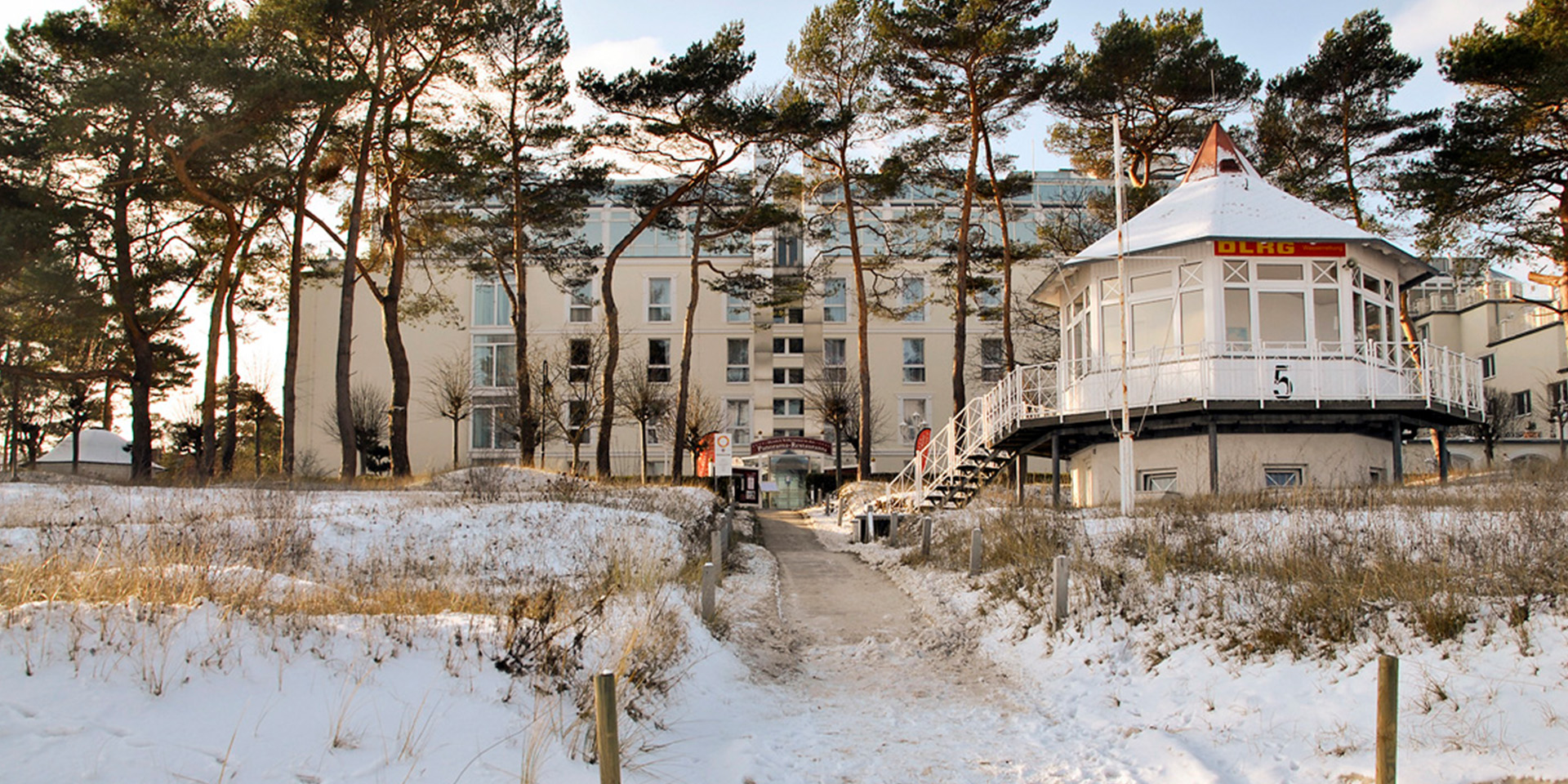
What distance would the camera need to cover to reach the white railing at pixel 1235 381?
19812 mm

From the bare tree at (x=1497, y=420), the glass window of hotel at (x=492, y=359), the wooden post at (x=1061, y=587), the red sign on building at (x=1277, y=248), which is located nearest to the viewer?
the wooden post at (x=1061, y=587)

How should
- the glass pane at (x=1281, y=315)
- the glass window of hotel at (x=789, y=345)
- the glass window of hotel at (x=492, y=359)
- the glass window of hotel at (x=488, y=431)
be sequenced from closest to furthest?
the glass pane at (x=1281, y=315) → the glass window of hotel at (x=488, y=431) → the glass window of hotel at (x=492, y=359) → the glass window of hotel at (x=789, y=345)

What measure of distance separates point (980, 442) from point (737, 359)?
3119cm

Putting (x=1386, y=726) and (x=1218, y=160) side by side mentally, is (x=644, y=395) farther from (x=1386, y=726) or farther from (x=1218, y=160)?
(x=1386, y=726)

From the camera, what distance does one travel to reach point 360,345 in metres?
53.6

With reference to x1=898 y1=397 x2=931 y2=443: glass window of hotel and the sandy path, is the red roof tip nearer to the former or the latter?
the sandy path

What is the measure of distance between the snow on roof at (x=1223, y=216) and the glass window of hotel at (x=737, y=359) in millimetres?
30962

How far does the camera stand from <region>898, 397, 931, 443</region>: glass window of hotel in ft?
171

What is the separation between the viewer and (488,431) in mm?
52594

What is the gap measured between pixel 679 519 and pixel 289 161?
17536 mm

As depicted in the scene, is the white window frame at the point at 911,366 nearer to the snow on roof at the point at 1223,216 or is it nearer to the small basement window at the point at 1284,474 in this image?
the snow on roof at the point at 1223,216

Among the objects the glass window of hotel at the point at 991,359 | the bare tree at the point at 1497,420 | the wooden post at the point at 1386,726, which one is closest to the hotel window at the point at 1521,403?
the bare tree at the point at 1497,420

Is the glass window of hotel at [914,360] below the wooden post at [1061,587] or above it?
above

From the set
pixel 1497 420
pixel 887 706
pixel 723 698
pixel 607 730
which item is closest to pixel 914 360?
pixel 1497 420
